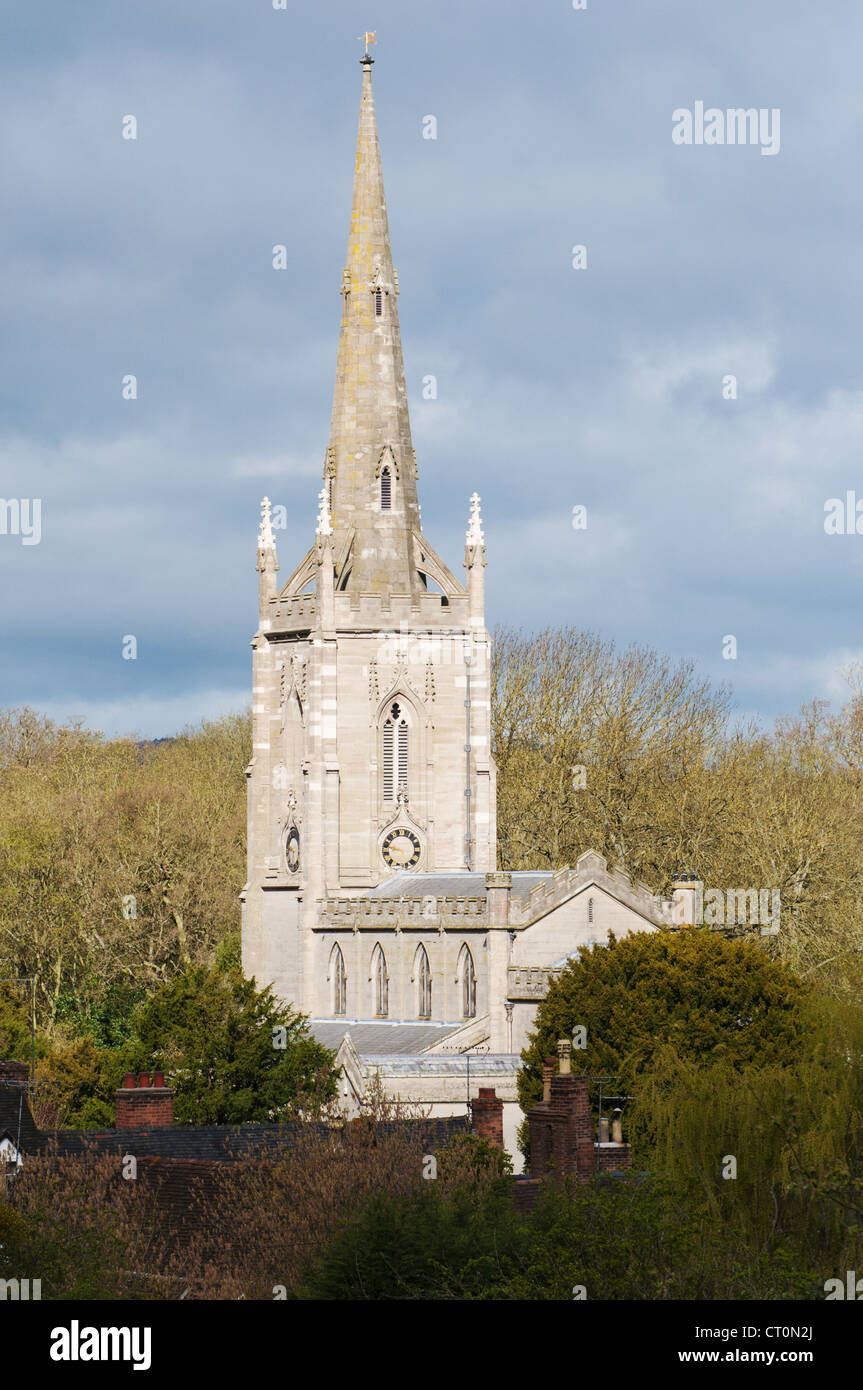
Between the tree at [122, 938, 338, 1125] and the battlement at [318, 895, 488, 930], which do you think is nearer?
the tree at [122, 938, 338, 1125]

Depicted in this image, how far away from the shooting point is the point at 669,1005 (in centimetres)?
5547

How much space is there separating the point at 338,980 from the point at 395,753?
789 centimetres

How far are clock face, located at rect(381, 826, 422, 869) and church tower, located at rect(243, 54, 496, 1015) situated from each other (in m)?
0.05

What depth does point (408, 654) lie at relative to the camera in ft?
258

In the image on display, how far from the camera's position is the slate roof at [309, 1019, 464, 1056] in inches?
2621

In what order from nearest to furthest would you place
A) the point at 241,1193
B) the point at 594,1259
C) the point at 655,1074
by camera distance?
the point at 594,1259
the point at 241,1193
the point at 655,1074

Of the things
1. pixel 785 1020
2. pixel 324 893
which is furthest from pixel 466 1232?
pixel 324 893

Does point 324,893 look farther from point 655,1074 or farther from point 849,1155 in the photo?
point 849,1155

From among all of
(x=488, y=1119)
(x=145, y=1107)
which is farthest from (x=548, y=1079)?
(x=145, y=1107)

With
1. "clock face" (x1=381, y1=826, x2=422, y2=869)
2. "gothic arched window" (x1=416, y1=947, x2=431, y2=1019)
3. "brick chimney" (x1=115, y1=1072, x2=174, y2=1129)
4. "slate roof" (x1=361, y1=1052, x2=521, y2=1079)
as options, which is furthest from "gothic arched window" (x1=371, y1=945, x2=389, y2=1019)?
"brick chimney" (x1=115, y1=1072, x2=174, y2=1129)

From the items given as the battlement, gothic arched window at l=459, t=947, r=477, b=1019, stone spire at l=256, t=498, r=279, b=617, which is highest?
stone spire at l=256, t=498, r=279, b=617

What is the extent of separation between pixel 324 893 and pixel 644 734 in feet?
66.0

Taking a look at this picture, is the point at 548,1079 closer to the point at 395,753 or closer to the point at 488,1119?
the point at 488,1119

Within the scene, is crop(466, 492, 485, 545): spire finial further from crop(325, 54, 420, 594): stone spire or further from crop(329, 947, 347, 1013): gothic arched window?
crop(329, 947, 347, 1013): gothic arched window
